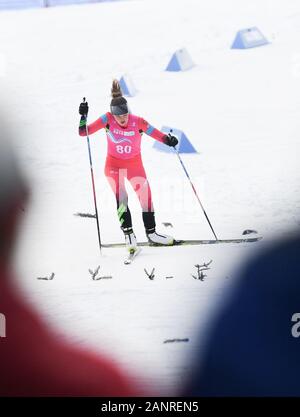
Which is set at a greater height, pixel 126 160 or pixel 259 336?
pixel 126 160

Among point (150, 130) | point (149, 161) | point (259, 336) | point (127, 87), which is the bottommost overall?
point (259, 336)

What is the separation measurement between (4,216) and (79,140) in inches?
15.4

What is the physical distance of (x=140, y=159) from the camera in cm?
290

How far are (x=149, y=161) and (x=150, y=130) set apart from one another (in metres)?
0.11

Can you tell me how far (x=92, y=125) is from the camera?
289 cm

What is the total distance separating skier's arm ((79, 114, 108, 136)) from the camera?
288 cm

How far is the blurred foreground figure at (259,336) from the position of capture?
2.88 m

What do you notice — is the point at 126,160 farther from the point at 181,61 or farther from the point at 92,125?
the point at 181,61

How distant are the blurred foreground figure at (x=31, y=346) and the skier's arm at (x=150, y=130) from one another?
48cm

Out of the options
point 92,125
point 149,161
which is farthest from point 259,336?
point 92,125

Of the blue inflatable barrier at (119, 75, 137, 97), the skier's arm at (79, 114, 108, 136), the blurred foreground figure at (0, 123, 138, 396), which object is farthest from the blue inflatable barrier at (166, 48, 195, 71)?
the blurred foreground figure at (0, 123, 138, 396)

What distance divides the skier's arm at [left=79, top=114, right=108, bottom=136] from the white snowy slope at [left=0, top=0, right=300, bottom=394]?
0.03 meters
